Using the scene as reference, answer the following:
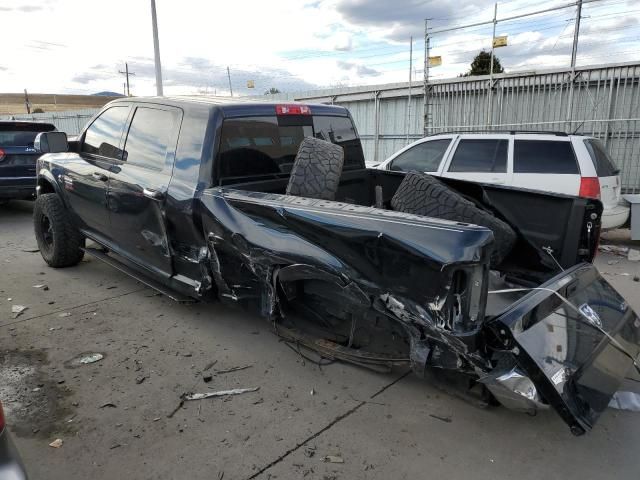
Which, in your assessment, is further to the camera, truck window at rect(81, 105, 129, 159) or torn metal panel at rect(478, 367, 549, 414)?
truck window at rect(81, 105, 129, 159)

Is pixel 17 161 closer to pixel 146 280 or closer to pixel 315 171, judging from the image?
pixel 146 280

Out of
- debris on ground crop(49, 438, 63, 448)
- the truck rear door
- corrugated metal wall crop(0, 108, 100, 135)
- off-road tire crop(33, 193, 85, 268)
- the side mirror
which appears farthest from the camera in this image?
corrugated metal wall crop(0, 108, 100, 135)

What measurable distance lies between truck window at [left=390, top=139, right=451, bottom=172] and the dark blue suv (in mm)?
6630

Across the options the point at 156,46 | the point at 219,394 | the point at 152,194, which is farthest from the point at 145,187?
the point at 156,46

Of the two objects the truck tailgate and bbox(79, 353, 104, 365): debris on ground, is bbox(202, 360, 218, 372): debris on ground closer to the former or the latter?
bbox(79, 353, 104, 365): debris on ground

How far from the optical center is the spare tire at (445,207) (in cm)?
308

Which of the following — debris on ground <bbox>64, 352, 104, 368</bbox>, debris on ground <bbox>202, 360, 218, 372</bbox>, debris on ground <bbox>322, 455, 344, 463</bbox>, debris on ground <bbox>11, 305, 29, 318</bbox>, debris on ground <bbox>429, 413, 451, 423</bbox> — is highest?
debris on ground <bbox>11, 305, 29, 318</bbox>

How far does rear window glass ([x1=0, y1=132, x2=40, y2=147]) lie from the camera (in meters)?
8.55

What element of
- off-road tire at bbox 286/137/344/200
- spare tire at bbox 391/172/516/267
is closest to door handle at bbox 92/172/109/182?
off-road tire at bbox 286/137/344/200

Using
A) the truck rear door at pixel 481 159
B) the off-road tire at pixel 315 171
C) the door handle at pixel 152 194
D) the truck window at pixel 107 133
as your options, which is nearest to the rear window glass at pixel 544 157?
the truck rear door at pixel 481 159

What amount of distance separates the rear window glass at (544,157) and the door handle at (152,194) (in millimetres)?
5024

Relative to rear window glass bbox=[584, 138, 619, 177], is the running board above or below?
below

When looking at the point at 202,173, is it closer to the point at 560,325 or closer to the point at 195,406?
the point at 195,406

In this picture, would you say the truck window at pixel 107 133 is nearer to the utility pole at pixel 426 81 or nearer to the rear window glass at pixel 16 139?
the rear window glass at pixel 16 139
